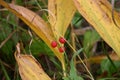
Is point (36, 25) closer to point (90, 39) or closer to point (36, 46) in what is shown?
point (36, 46)

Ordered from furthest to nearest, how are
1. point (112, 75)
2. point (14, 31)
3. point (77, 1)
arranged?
point (14, 31) → point (112, 75) → point (77, 1)

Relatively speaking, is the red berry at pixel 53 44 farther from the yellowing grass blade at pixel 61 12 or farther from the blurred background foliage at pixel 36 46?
the blurred background foliage at pixel 36 46

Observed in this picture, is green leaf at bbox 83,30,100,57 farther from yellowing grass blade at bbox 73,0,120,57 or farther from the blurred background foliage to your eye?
yellowing grass blade at bbox 73,0,120,57

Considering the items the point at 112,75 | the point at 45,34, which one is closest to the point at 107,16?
the point at 45,34

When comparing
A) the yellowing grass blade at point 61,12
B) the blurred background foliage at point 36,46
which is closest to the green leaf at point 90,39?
the blurred background foliage at point 36,46

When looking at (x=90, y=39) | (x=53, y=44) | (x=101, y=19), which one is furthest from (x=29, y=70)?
(x=90, y=39)

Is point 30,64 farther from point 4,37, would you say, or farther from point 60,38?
point 4,37

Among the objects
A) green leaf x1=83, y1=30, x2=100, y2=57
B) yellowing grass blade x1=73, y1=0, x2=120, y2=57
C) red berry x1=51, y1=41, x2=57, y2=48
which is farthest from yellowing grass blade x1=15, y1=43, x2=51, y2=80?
green leaf x1=83, y1=30, x2=100, y2=57
